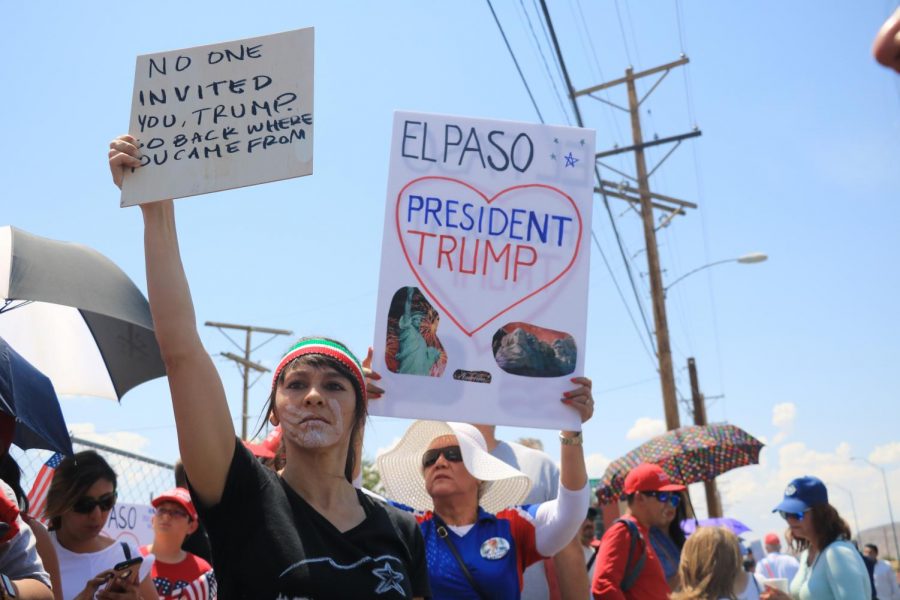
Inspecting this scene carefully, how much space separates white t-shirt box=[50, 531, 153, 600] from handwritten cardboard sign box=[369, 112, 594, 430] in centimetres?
174

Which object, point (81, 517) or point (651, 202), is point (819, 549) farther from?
point (651, 202)

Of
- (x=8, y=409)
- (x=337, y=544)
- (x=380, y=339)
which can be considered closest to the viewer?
(x=337, y=544)

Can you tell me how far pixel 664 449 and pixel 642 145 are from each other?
8.90 meters

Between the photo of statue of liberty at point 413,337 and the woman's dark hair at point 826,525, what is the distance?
10.3ft

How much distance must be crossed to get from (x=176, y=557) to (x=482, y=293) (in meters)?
2.18

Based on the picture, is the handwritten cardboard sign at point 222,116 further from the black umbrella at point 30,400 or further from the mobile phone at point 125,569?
the mobile phone at point 125,569

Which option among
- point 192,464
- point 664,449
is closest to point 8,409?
point 192,464

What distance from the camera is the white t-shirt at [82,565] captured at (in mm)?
4004

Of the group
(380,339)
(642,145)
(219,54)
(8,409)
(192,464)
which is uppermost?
(642,145)

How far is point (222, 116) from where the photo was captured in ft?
8.20

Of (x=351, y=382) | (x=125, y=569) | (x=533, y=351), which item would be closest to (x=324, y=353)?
(x=351, y=382)

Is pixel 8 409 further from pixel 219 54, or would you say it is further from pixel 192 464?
pixel 219 54

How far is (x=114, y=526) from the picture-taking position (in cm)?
671

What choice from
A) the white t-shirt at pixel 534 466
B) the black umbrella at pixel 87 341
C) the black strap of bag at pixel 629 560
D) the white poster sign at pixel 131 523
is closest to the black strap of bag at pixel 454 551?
the white t-shirt at pixel 534 466
